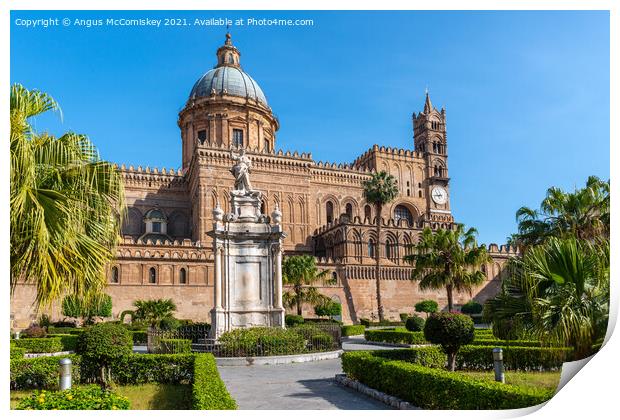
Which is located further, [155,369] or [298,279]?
[298,279]

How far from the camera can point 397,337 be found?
25344mm

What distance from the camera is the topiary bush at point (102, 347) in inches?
466

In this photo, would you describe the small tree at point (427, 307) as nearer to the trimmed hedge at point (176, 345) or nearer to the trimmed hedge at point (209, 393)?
the trimmed hedge at point (176, 345)

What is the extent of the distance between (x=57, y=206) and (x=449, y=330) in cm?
857

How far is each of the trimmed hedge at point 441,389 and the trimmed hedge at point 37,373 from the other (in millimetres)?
6477

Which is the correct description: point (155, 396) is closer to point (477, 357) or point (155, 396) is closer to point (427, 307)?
point (477, 357)

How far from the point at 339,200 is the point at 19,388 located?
48.9 m

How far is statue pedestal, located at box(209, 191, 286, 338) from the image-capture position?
18.8 metres

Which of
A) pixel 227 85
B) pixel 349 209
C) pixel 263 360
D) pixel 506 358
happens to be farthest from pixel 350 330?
pixel 227 85

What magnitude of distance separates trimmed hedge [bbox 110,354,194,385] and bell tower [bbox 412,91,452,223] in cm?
5285

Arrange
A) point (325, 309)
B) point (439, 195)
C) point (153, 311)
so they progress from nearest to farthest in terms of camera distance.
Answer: point (153, 311), point (325, 309), point (439, 195)

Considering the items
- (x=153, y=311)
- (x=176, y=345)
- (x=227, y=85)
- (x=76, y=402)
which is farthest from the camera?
(x=227, y=85)

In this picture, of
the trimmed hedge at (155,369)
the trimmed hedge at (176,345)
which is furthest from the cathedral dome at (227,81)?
the trimmed hedge at (155,369)

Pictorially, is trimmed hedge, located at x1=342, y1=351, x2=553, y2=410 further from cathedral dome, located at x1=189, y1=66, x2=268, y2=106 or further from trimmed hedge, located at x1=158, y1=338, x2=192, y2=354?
cathedral dome, located at x1=189, y1=66, x2=268, y2=106
